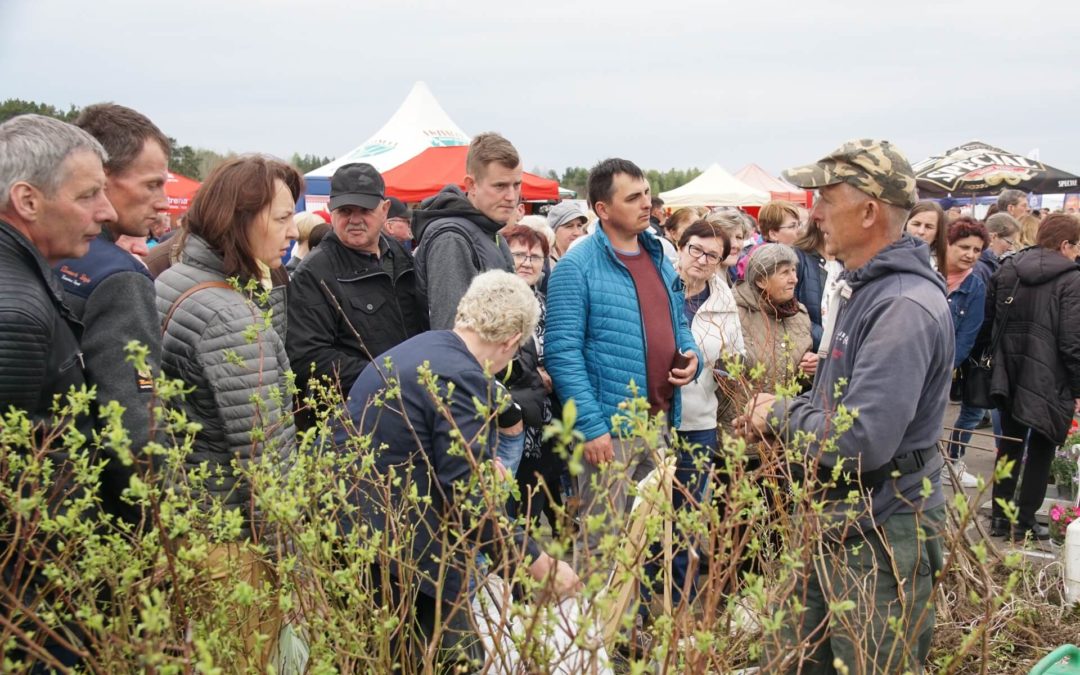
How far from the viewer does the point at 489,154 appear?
403 cm

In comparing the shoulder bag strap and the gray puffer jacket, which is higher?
the shoulder bag strap

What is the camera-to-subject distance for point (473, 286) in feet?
9.35

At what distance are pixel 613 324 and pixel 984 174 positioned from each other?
1218 centimetres

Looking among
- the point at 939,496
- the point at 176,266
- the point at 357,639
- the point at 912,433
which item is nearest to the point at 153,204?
the point at 176,266

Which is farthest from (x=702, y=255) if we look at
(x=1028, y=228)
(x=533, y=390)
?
(x=1028, y=228)

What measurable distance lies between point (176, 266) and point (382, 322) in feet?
4.06

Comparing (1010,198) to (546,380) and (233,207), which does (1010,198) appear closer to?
(546,380)

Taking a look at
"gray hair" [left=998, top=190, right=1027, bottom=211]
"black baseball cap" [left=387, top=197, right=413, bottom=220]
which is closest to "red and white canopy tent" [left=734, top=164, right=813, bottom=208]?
"gray hair" [left=998, top=190, right=1027, bottom=211]

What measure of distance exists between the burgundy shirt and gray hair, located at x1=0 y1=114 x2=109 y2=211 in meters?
2.48

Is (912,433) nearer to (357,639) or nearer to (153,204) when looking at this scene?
(357,639)

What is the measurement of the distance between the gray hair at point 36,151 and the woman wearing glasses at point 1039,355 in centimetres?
508

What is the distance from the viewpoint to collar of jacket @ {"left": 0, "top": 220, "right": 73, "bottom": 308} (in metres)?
1.96

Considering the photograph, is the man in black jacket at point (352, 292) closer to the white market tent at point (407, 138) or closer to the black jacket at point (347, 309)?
the black jacket at point (347, 309)

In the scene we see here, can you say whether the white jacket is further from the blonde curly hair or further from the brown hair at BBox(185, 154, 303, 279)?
the brown hair at BBox(185, 154, 303, 279)
